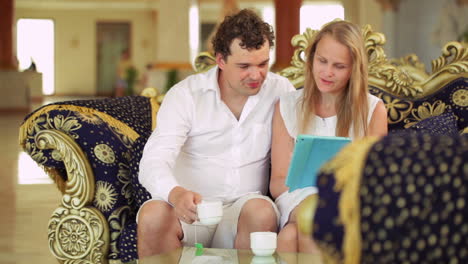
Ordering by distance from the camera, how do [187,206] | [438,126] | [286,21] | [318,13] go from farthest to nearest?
[318,13] → [286,21] → [438,126] → [187,206]

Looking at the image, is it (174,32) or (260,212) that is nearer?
(260,212)

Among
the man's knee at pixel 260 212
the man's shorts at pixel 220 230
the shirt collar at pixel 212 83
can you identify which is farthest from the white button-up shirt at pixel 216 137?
the man's knee at pixel 260 212

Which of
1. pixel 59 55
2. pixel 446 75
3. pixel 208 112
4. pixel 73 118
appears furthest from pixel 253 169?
pixel 59 55

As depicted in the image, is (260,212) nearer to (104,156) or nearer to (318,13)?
(104,156)

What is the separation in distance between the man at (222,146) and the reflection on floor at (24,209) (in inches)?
56.9

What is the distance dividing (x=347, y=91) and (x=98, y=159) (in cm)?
104

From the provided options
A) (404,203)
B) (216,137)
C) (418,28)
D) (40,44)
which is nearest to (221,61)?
(216,137)

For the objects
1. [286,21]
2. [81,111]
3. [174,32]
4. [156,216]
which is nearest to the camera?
[156,216]

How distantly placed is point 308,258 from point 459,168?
1092 millimetres

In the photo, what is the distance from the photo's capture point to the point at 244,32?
2.52 meters

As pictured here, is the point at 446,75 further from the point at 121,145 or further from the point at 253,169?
the point at 121,145

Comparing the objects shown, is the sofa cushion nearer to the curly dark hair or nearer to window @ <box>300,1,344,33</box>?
the curly dark hair

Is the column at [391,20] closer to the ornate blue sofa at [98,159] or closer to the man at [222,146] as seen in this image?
the ornate blue sofa at [98,159]

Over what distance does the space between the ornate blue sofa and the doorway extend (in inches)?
876
